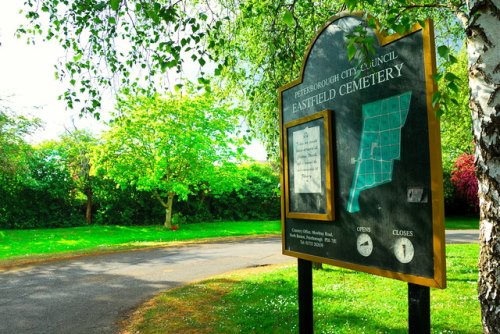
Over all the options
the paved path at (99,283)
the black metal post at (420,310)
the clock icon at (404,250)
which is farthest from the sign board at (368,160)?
the paved path at (99,283)

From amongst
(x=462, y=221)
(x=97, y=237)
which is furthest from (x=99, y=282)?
(x=462, y=221)

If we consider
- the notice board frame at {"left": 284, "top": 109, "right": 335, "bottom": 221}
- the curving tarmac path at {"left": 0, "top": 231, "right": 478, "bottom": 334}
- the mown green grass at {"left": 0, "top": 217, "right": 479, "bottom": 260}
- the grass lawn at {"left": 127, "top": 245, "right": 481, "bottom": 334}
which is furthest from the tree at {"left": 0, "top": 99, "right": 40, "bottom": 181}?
the notice board frame at {"left": 284, "top": 109, "right": 335, "bottom": 221}

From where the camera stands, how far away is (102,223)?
2673 cm

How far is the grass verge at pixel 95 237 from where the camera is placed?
1583cm

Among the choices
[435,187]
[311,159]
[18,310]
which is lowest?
[18,310]

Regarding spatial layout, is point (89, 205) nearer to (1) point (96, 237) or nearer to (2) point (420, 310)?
(1) point (96, 237)

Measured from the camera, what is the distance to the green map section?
3068 millimetres

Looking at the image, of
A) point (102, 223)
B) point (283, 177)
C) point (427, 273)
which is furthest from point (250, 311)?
point (102, 223)

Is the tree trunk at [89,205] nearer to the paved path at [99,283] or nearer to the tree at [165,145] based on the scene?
the tree at [165,145]

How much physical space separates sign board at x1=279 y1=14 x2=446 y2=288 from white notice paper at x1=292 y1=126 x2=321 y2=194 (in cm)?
1

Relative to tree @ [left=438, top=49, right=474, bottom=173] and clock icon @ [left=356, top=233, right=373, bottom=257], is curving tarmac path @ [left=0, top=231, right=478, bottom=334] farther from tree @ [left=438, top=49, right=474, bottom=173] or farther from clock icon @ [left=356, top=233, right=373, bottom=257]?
tree @ [left=438, top=49, right=474, bottom=173]

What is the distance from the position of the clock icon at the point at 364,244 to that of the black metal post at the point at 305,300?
1.00 meters

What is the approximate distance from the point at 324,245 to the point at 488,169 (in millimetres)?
1618

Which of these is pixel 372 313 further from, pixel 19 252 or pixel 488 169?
pixel 19 252
